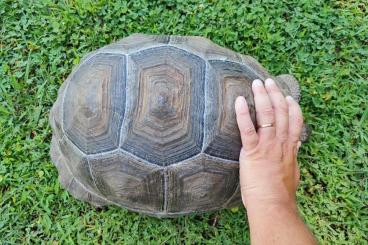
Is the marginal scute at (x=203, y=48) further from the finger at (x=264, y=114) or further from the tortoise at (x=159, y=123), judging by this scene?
the finger at (x=264, y=114)

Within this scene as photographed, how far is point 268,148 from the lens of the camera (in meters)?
2.70

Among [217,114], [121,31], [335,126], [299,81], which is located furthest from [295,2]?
[217,114]

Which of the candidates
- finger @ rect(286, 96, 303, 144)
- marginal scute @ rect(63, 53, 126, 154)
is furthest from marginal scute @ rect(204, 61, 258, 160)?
marginal scute @ rect(63, 53, 126, 154)

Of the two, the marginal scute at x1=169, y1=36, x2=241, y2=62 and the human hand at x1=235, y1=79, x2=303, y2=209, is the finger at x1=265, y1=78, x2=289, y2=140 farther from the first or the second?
the marginal scute at x1=169, y1=36, x2=241, y2=62

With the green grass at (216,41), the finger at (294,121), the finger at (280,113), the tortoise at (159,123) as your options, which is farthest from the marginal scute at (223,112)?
the green grass at (216,41)

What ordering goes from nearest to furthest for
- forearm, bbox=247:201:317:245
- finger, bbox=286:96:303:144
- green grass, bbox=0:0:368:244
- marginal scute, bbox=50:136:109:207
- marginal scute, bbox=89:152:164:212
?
forearm, bbox=247:201:317:245, marginal scute, bbox=89:152:164:212, finger, bbox=286:96:303:144, marginal scute, bbox=50:136:109:207, green grass, bbox=0:0:368:244

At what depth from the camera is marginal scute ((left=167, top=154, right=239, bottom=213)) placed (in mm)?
2645

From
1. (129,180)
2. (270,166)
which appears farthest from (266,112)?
(129,180)

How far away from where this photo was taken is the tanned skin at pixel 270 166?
252cm

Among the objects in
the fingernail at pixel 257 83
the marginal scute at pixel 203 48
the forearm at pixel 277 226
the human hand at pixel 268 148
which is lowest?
the forearm at pixel 277 226

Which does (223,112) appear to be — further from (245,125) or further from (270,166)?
(270,166)

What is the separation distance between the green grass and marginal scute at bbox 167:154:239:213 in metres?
0.66

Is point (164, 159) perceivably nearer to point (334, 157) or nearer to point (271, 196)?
point (271, 196)

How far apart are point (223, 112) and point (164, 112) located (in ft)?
1.06
